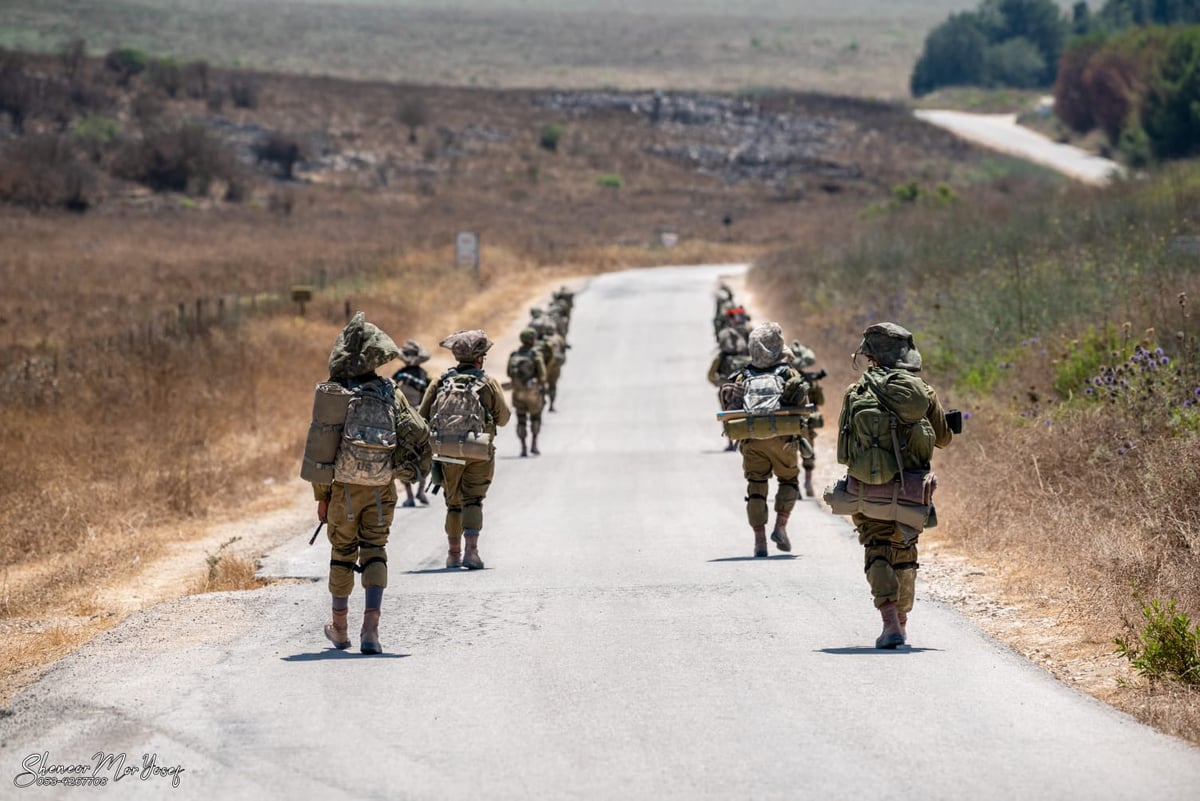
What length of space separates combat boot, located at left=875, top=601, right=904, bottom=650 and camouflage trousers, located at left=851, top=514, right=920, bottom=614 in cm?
4

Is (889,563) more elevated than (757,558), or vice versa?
(889,563)

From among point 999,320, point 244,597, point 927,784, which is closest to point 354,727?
point 927,784

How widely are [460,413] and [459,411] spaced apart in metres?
0.02

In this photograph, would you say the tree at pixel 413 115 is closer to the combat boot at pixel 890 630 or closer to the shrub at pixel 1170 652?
the combat boot at pixel 890 630

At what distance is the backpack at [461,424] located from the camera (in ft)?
38.9

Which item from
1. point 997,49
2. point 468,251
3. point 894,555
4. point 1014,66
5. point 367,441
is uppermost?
point 997,49

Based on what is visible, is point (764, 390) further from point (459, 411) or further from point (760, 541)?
point (459, 411)

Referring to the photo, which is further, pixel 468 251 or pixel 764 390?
pixel 468 251

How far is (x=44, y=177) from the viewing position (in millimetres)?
57312

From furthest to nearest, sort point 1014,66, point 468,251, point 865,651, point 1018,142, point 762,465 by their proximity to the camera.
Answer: point 1014,66, point 1018,142, point 468,251, point 762,465, point 865,651

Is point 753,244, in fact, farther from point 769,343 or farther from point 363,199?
point 769,343

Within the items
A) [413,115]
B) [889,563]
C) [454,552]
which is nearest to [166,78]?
[413,115]

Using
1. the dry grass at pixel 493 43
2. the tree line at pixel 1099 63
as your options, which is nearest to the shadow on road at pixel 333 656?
the tree line at pixel 1099 63

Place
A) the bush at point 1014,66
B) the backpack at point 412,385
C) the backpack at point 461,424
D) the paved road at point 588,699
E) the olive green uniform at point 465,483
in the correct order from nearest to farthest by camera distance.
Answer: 1. the paved road at point 588,699
2. the backpack at point 461,424
3. the olive green uniform at point 465,483
4. the backpack at point 412,385
5. the bush at point 1014,66
